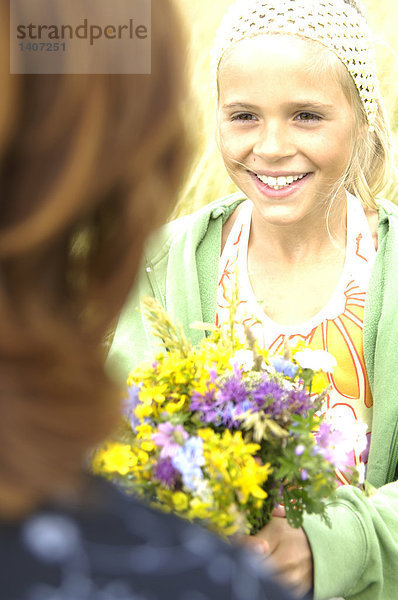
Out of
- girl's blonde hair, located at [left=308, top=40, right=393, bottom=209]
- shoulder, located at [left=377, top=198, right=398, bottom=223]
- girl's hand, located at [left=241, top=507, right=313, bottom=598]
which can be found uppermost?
girl's blonde hair, located at [left=308, top=40, right=393, bottom=209]

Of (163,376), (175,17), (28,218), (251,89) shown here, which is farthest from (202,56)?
(28,218)

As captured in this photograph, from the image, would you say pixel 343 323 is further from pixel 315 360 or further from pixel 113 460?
pixel 113 460

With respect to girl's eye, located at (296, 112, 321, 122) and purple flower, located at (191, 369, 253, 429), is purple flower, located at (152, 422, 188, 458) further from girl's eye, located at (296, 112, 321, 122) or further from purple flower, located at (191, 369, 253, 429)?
girl's eye, located at (296, 112, 321, 122)

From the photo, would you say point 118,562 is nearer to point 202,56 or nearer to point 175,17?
point 175,17

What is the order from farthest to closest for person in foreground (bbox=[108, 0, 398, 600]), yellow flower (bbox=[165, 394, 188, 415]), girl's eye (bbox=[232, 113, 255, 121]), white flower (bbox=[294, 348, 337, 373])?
girl's eye (bbox=[232, 113, 255, 121]), person in foreground (bbox=[108, 0, 398, 600]), white flower (bbox=[294, 348, 337, 373]), yellow flower (bbox=[165, 394, 188, 415])

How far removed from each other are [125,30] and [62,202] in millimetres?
150

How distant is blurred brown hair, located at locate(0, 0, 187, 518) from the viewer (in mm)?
572

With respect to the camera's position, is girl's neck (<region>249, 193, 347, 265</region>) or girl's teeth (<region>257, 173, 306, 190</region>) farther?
girl's neck (<region>249, 193, 347, 265</region>)

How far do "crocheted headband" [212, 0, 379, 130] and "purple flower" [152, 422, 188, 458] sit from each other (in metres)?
1.01

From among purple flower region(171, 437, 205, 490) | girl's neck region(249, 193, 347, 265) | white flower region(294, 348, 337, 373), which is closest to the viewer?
purple flower region(171, 437, 205, 490)

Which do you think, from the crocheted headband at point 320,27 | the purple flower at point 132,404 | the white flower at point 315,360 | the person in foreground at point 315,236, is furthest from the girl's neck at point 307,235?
the purple flower at point 132,404

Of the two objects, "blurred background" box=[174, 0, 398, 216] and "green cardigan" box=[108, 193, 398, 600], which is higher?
"blurred background" box=[174, 0, 398, 216]

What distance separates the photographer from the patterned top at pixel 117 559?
0.57m

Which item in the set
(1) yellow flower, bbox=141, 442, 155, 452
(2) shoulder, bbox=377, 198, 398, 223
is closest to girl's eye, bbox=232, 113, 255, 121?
(2) shoulder, bbox=377, 198, 398, 223
